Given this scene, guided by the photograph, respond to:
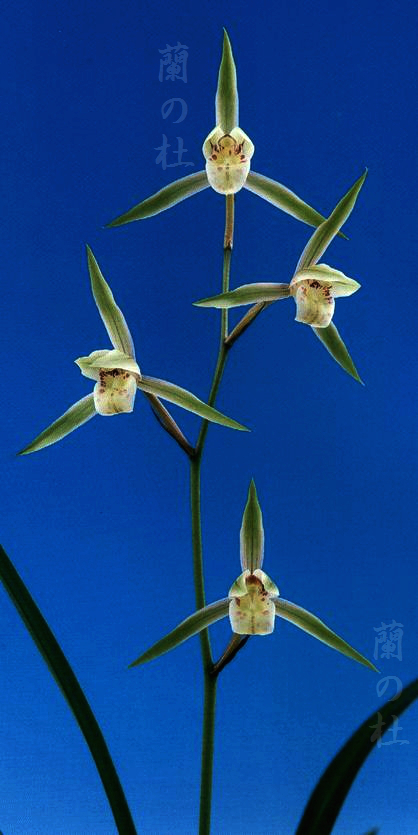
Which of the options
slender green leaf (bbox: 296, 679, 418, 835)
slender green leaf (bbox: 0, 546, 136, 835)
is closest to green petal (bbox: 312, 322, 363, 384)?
slender green leaf (bbox: 296, 679, 418, 835)

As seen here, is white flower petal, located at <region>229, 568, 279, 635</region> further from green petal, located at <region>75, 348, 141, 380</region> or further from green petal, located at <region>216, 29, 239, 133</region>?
green petal, located at <region>216, 29, 239, 133</region>

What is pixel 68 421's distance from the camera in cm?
152

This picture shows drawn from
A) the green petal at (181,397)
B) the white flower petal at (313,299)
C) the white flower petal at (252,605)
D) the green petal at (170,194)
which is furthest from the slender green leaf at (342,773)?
the green petal at (170,194)

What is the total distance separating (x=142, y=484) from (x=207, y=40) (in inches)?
48.0

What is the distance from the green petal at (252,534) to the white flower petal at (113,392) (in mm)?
264

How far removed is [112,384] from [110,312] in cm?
14

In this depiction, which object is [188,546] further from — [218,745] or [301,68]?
[301,68]

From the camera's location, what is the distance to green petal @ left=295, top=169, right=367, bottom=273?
147cm

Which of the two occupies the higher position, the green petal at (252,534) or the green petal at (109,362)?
the green petal at (109,362)

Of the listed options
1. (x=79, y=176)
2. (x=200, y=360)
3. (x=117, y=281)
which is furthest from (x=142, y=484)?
(x=79, y=176)

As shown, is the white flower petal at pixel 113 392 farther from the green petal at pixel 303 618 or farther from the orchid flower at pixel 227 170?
the green petal at pixel 303 618

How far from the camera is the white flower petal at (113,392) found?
144cm

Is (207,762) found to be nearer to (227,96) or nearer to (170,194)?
(170,194)

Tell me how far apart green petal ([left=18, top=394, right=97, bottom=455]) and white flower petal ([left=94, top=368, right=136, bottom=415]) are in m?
0.08
